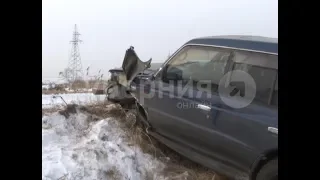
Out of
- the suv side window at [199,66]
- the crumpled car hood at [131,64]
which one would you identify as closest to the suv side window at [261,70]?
the suv side window at [199,66]

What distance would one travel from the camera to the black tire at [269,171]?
292cm

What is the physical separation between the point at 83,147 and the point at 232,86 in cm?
213

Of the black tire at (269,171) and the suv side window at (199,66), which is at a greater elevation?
the suv side window at (199,66)

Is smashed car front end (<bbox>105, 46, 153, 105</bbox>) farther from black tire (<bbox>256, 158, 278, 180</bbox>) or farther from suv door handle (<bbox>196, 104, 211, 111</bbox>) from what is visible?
black tire (<bbox>256, 158, 278, 180</bbox>)

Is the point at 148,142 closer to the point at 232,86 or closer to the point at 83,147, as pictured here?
the point at 83,147

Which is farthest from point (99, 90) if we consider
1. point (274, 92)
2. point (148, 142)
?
point (274, 92)

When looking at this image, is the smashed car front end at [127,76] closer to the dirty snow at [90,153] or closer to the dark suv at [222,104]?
the dirty snow at [90,153]

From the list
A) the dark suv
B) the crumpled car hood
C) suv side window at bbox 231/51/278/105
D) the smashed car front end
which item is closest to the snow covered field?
the dark suv

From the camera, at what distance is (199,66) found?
406cm
